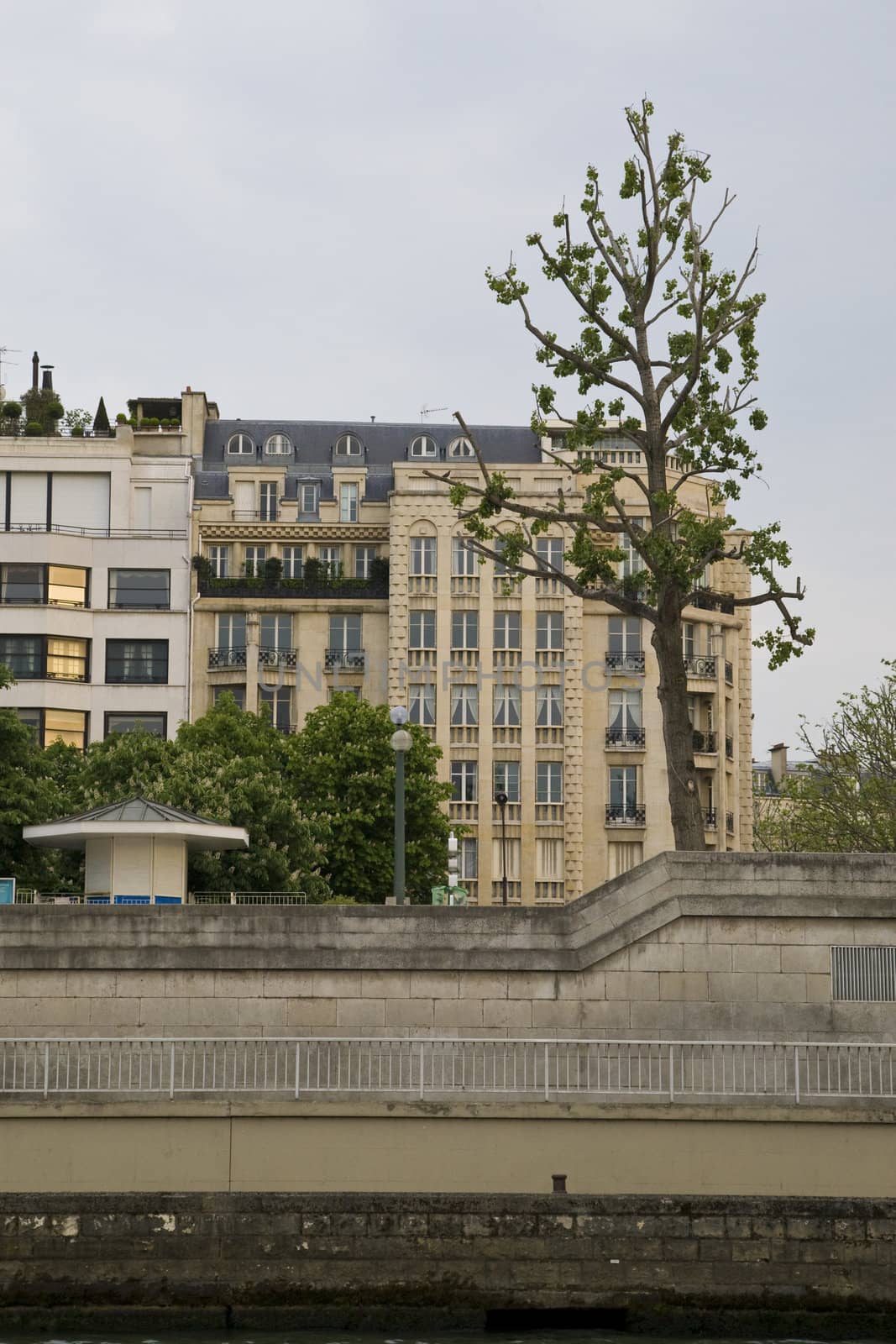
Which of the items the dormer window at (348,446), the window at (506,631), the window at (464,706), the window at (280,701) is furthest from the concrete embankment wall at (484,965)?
the dormer window at (348,446)

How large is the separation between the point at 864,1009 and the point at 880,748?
2650cm

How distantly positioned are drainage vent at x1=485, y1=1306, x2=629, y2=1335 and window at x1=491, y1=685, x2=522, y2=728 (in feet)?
187

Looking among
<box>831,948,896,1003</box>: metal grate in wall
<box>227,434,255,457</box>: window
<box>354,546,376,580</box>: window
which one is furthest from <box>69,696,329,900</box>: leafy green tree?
<box>227,434,255,457</box>: window

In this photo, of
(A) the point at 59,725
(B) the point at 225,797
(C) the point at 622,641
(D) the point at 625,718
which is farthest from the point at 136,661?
(B) the point at 225,797

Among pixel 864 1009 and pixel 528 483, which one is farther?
pixel 528 483

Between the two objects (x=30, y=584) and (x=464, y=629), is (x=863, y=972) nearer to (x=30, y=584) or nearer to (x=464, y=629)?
(x=464, y=629)

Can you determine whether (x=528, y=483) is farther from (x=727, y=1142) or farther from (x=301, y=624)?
(x=727, y=1142)

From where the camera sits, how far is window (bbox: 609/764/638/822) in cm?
8044

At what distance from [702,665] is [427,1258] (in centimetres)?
5958

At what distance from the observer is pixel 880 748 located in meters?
52.3

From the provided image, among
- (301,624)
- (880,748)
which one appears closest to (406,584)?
(301,624)

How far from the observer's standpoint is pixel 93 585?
79.2 meters

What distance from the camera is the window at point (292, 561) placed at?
273 feet

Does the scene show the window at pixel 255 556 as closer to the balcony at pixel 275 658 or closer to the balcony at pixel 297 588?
the balcony at pixel 297 588
